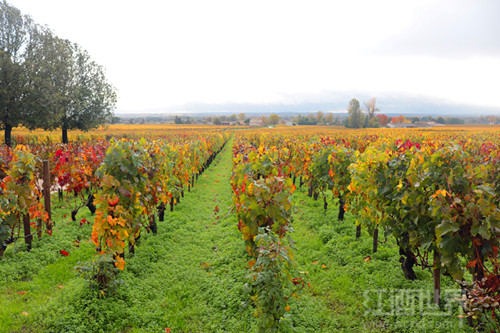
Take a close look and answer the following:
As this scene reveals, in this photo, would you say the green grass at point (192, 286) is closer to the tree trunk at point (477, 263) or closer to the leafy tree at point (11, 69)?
the tree trunk at point (477, 263)

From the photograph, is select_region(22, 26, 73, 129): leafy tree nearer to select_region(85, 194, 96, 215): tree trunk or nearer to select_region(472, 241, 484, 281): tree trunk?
select_region(85, 194, 96, 215): tree trunk

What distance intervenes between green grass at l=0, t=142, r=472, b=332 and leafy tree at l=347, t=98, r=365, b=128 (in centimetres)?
8560

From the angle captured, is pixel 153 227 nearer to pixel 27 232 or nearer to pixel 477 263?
pixel 27 232

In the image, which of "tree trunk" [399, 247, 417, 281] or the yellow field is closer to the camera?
"tree trunk" [399, 247, 417, 281]

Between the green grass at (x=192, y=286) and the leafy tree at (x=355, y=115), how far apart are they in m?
85.6

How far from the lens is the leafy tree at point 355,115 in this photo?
282 feet

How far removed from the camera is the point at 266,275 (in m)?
3.15

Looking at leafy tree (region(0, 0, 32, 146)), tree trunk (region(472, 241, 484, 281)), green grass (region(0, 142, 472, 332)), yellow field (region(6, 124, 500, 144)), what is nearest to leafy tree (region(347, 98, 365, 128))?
yellow field (region(6, 124, 500, 144))

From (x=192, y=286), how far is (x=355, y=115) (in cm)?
8965

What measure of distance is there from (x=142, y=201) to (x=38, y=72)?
24.0m

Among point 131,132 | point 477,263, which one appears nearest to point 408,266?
point 477,263

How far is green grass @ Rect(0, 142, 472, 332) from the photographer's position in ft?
12.7

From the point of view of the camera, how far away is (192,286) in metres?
4.96

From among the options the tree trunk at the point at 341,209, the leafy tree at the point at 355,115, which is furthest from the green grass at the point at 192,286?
the leafy tree at the point at 355,115
